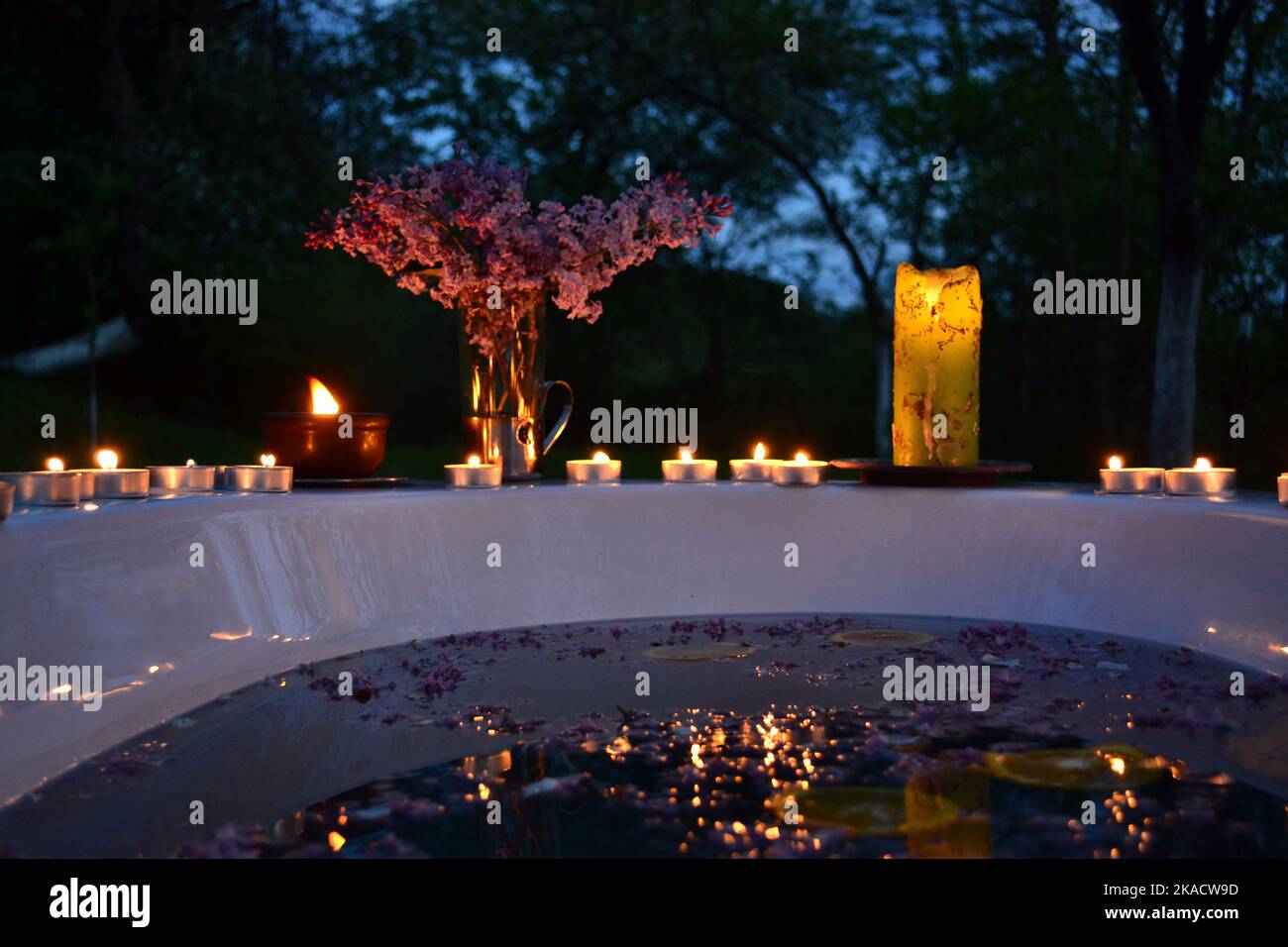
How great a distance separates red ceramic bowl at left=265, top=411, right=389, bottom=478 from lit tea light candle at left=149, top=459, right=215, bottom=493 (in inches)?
11.9

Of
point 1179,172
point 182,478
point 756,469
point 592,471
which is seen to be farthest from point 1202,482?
point 1179,172

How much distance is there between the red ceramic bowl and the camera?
11.4 ft

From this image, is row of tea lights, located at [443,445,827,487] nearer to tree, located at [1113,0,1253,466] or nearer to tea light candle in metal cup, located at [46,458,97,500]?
tea light candle in metal cup, located at [46,458,97,500]

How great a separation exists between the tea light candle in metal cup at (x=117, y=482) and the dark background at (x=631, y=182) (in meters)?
5.72

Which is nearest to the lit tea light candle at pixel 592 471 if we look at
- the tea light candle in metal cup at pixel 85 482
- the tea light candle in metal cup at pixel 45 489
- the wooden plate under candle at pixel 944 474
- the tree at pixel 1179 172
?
the wooden plate under candle at pixel 944 474

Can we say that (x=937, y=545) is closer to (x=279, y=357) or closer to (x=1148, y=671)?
(x=1148, y=671)

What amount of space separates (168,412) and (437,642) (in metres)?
8.26

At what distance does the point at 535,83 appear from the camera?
11.2 metres
